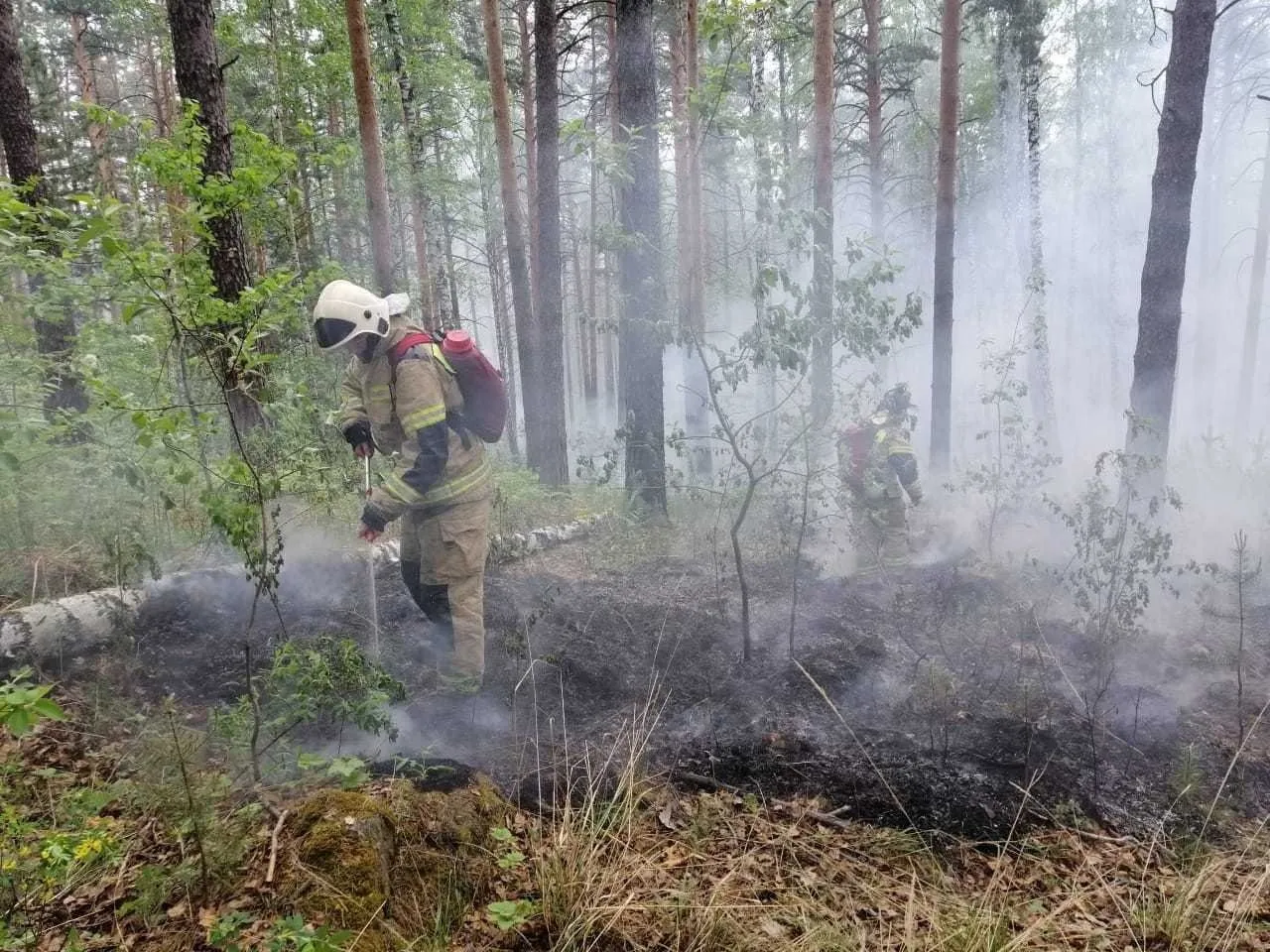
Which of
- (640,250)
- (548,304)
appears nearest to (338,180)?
(548,304)

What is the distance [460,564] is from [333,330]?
1.48 meters

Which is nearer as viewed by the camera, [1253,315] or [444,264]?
[444,264]

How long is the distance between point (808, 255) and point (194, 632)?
15.6ft

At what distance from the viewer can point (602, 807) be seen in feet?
10.1

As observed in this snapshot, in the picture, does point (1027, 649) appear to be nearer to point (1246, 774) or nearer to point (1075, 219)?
point (1246, 774)

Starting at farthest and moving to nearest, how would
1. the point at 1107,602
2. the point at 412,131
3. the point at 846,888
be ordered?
the point at 412,131 < the point at 1107,602 < the point at 846,888

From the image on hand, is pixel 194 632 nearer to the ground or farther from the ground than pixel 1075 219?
nearer to the ground

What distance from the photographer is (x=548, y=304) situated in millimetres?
10828

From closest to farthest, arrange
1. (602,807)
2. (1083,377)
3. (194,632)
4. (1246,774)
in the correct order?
(602,807) → (1246,774) → (194,632) → (1083,377)

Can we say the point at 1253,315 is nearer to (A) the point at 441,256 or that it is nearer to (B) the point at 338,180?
(A) the point at 441,256

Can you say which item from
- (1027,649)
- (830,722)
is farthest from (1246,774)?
(830,722)

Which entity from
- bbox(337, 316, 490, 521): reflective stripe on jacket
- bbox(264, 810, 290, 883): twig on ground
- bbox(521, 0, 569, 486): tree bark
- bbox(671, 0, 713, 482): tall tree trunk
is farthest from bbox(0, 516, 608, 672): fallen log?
bbox(671, 0, 713, 482): tall tree trunk

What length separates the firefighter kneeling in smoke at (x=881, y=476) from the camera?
7.77 meters

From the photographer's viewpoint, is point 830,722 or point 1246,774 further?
point 830,722
